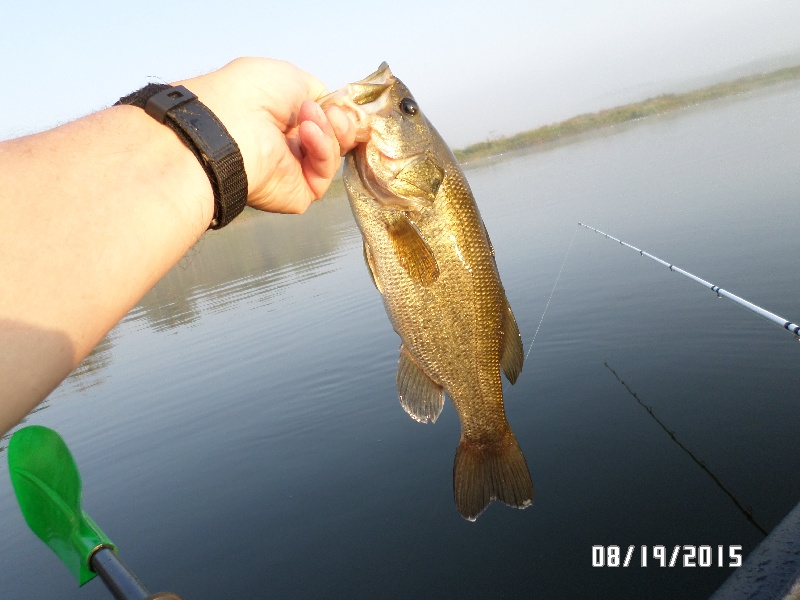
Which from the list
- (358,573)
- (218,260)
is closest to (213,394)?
(358,573)

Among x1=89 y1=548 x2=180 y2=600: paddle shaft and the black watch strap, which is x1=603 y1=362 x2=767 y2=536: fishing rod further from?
the black watch strap

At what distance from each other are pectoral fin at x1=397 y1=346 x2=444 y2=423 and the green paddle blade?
1494mm

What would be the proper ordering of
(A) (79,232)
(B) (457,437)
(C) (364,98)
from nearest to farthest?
(A) (79,232) < (C) (364,98) < (B) (457,437)

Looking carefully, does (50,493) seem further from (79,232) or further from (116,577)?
(79,232)

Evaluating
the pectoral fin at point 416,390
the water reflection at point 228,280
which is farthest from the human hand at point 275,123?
the water reflection at point 228,280

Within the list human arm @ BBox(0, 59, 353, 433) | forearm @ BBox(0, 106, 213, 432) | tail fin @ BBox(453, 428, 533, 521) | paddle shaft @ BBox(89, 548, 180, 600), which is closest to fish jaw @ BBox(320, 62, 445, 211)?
human arm @ BBox(0, 59, 353, 433)

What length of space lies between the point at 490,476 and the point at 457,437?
4.45 metres

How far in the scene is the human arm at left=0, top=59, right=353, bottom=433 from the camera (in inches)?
50.7

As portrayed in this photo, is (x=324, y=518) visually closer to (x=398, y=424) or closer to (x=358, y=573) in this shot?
(x=358, y=573)

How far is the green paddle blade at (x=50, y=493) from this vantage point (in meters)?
2.48

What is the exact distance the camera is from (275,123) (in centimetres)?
232

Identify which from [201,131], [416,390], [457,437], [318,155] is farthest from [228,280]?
[201,131]

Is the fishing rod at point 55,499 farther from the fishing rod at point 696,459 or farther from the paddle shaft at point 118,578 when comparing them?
the fishing rod at point 696,459

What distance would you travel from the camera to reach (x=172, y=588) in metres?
5.78
